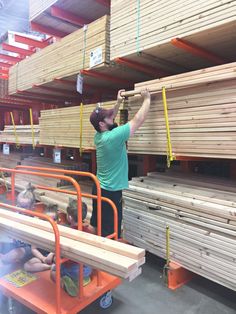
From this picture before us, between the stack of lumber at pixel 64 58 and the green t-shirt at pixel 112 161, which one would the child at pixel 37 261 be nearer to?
the green t-shirt at pixel 112 161

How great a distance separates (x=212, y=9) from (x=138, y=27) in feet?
3.30

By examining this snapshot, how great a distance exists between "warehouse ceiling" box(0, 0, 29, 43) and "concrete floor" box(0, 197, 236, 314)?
7.63 metres

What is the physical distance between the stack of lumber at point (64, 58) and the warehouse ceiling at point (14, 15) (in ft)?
7.71

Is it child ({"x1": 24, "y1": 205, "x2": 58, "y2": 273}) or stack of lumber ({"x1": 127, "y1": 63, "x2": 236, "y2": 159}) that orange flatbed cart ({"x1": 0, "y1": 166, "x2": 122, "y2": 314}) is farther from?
stack of lumber ({"x1": 127, "y1": 63, "x2": 236, "y2": 159})

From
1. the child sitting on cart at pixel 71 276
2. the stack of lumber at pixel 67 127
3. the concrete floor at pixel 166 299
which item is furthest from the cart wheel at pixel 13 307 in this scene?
the stack of lumber at pixel 67 127

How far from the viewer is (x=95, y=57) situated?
4.24 meters

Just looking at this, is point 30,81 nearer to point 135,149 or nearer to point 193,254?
point 135,149

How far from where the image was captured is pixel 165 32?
3.17 meters

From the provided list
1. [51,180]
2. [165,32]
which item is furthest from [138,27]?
[51,180]

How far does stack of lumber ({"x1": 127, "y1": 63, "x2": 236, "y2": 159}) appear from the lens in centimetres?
281

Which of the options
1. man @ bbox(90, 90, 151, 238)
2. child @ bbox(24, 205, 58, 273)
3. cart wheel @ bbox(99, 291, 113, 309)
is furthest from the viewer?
man @ bbox(90, 90, 151, 238)

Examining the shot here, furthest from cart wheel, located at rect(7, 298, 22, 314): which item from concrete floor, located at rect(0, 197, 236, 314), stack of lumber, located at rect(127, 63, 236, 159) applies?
stack of lumber, located at rect(127, 63, 236, 159)

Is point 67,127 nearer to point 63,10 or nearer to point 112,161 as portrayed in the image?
point 112,161

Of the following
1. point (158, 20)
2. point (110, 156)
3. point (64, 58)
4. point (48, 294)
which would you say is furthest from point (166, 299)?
point (64, 58)
